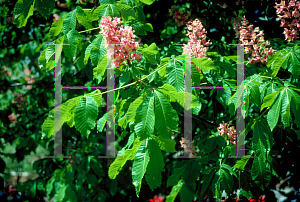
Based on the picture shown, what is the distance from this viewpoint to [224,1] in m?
3.01

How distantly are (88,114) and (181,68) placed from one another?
21.1 inches

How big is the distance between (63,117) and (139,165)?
466 mm

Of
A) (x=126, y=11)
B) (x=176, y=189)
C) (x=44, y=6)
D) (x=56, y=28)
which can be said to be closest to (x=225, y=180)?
(x=176, y=189)

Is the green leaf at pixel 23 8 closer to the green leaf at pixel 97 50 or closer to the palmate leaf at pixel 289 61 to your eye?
the green leaf at pixel 97 50

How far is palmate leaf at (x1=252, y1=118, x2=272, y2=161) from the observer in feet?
5.42

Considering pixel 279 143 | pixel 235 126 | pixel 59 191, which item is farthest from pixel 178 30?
pixel 59 191

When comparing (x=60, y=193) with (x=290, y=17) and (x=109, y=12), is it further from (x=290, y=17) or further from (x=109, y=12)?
(x=290, y=17)

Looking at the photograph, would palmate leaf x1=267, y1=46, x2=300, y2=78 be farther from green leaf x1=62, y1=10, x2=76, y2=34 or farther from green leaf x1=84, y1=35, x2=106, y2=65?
green leaf x1=62, y1=10, x2=76, y2=34

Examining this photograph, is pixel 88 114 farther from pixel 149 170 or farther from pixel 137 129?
pixel 149 170

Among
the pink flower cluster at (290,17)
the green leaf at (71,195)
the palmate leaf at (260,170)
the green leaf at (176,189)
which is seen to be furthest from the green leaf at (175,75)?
the green leaf at (71,195)

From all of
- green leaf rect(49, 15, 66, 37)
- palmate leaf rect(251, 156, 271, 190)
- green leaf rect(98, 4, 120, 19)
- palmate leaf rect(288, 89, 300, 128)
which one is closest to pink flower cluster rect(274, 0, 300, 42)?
palmate leaf rect(288, 89, 300, 128)

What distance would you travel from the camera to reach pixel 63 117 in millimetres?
1472

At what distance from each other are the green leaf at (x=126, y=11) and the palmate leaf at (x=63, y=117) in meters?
0.64

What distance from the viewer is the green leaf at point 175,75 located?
1478 mm
